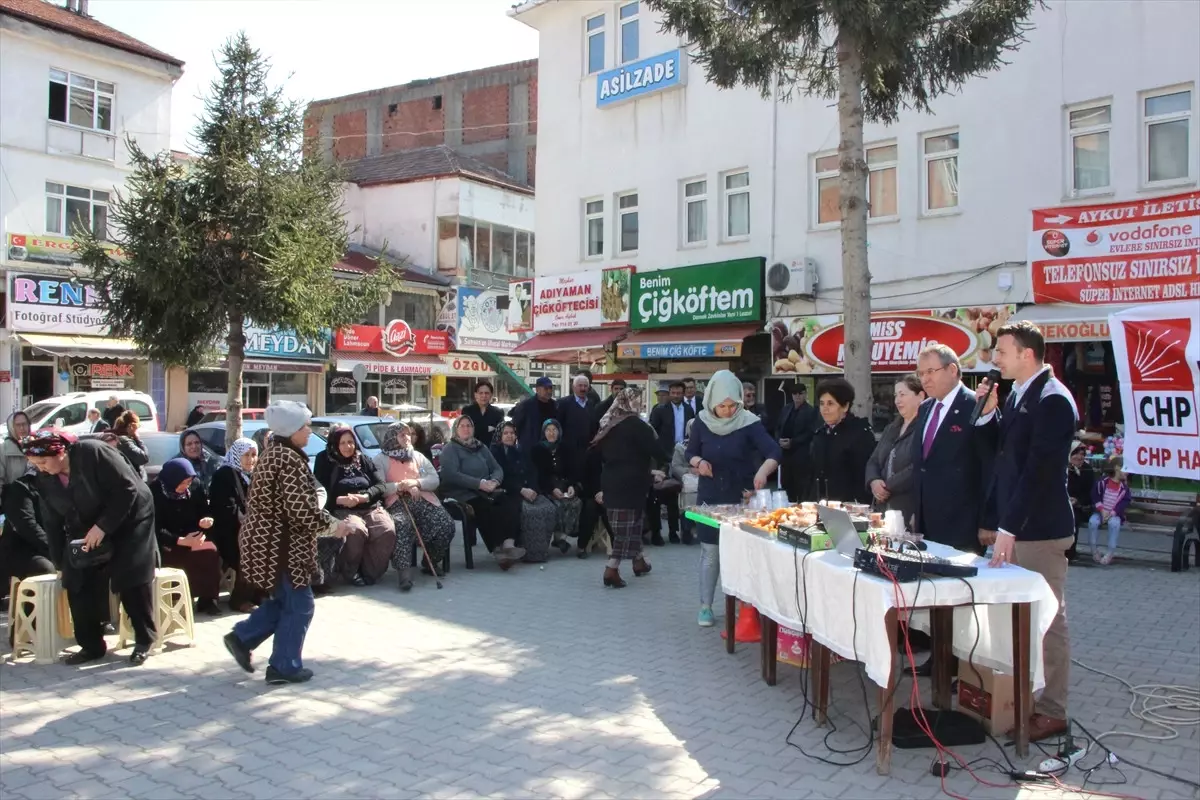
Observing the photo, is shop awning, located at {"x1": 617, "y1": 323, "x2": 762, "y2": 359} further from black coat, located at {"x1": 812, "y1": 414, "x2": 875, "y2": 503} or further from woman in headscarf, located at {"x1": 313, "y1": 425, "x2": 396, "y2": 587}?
black coat, located at {"x1": 812, "y1": 414, "x2": 875, "y2": 503}

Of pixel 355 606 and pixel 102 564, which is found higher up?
pixel 102 564

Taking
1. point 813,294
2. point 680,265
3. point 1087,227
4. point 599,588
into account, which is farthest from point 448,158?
point 599,588

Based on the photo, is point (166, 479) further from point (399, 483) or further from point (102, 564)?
point (399, 483)

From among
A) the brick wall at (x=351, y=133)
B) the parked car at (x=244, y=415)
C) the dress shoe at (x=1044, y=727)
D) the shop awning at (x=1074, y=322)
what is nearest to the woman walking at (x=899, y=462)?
the dress shoe at (x=1044, y=727)

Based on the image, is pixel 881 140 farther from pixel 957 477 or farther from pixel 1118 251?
pixel 957 477

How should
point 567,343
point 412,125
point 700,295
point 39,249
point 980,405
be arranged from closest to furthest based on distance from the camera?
point 980,405, point 700,295, point 567,343, point 39,249, point 412,125

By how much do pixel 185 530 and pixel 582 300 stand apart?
13911 millimetres

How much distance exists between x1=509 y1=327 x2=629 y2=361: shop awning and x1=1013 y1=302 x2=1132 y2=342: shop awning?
8578mm

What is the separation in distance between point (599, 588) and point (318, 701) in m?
3.74

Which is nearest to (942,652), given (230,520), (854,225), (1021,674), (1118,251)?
(1021,674)

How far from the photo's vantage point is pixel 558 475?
36.0 ft

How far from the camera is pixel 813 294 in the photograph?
1670cm

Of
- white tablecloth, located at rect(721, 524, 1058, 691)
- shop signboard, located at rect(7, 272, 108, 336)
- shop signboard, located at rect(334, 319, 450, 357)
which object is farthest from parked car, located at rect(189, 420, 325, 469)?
shop signboard, located at rect(334, 319, 450, 357)

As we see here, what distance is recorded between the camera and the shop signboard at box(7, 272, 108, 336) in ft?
75.4
